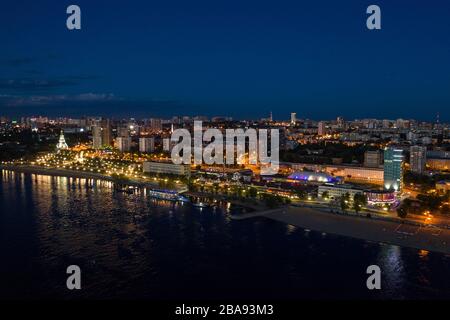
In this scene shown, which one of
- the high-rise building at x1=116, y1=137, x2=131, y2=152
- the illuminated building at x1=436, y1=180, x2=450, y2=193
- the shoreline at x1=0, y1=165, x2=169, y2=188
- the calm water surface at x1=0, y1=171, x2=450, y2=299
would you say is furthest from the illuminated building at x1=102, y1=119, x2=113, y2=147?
the illuminated building at x1=436, y1=180, x2=450, y2=193

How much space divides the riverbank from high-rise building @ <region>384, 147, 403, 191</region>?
7.93 feet

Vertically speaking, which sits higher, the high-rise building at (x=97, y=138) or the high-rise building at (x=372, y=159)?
the high-rise building at (x=97, y=138)

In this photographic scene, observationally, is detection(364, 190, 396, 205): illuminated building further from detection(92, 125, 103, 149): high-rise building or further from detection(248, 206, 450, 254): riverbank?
detection(92, 125, 103, 149): high-rise building

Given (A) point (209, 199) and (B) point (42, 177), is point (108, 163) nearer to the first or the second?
(B) point (42, 177)

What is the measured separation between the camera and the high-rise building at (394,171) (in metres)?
8.43

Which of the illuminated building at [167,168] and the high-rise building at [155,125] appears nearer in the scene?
the illuminated building at [167,168]

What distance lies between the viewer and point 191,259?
14.8 ft

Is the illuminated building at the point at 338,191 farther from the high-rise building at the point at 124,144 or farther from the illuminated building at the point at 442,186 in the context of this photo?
the high-rise building at the point at 124,144

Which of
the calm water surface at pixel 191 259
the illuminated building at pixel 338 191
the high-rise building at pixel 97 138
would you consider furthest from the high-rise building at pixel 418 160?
the high-rise building at pixel 97 138

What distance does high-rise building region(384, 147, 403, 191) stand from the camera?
843cm

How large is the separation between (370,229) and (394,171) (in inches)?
128

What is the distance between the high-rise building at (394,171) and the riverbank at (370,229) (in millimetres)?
2416

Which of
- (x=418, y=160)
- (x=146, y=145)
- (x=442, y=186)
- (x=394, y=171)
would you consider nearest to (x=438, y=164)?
(x=418, y=160)

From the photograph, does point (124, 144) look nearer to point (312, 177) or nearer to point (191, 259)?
point (312, 177)
